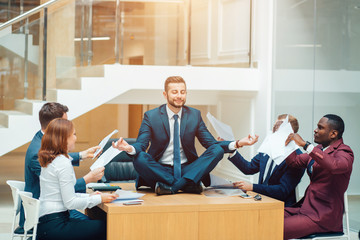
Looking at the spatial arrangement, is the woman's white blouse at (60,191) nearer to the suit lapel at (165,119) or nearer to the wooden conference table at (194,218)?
the wooden conference table at (194,218)

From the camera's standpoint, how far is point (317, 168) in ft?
13.4

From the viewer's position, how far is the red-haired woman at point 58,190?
3484 mm

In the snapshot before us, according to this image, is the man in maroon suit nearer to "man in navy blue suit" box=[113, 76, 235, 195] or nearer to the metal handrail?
"man in navy blue suit" box=[113, 76, 235, 195]

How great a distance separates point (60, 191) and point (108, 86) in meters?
3.19

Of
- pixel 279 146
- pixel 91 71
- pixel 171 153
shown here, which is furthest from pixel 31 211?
pixel 91 71

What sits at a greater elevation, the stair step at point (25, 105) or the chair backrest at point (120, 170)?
the stair step at point (25, 105)

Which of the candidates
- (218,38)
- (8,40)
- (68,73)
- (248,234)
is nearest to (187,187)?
(248,234)

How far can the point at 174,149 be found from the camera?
13.5 feet

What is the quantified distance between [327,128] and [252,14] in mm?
3387

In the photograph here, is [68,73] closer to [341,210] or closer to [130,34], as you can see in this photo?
[130,34]

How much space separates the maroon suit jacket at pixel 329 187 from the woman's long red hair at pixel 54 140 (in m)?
1.64

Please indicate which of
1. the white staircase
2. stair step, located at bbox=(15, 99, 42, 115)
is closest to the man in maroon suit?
the white staircase

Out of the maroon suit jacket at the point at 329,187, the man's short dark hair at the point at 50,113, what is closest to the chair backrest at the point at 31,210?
the man's short dark hair at the point at 50,113

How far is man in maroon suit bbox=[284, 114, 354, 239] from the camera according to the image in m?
3.87
